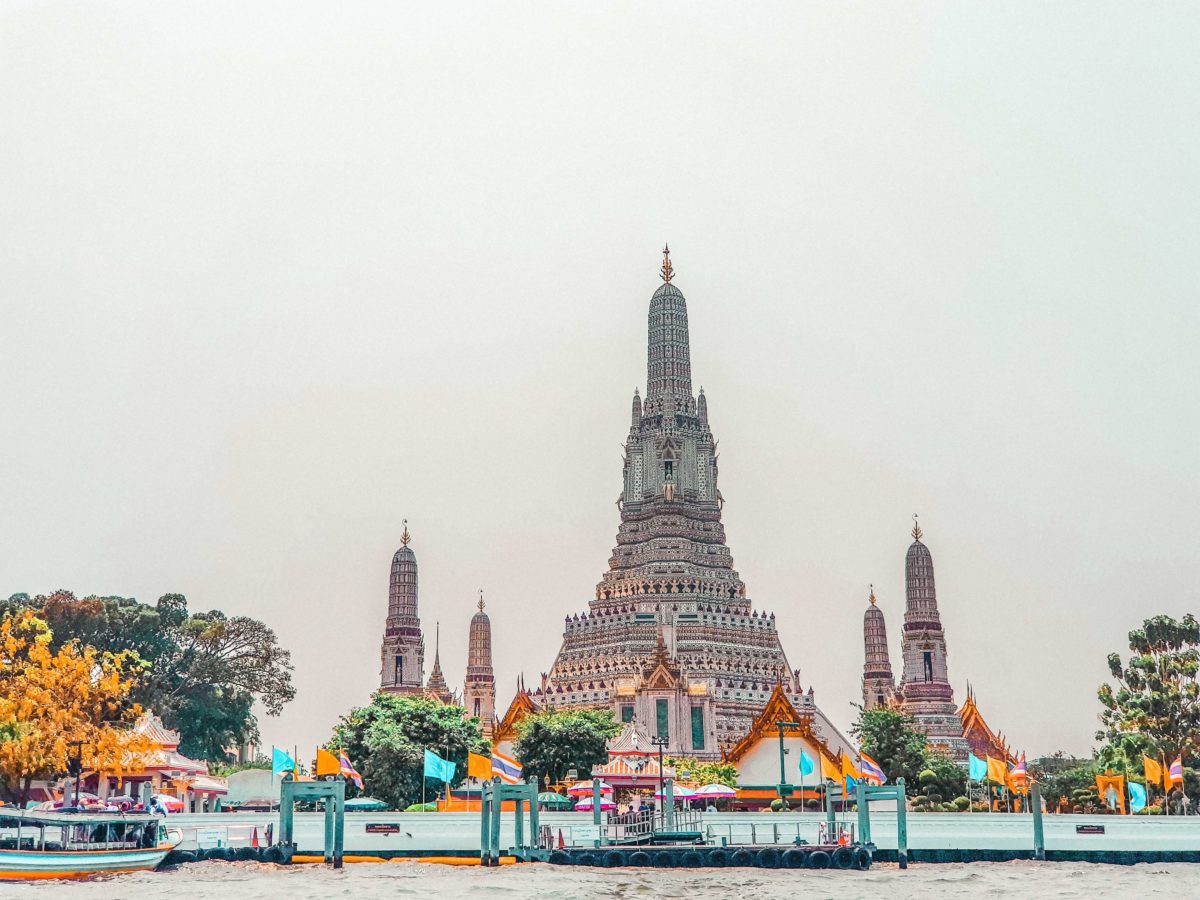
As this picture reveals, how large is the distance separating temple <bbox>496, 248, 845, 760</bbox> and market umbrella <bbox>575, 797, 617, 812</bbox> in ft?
79.8

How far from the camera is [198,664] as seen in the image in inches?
3784

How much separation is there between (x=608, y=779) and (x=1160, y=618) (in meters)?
25.5

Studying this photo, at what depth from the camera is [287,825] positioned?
4969 cm

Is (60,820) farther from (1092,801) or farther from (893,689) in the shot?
(893,689)

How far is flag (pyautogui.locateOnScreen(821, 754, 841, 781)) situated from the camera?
7262 cm

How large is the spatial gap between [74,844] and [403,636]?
60192mm

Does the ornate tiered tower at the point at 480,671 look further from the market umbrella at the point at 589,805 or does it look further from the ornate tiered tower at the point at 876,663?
the market umbrella at the point at 589,805

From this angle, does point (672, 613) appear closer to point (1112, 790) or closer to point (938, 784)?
point (938, 784)

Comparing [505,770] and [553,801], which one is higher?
[505,770]

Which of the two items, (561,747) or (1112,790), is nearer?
(1112,790)

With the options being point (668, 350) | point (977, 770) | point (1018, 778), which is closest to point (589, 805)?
point (977, 770)

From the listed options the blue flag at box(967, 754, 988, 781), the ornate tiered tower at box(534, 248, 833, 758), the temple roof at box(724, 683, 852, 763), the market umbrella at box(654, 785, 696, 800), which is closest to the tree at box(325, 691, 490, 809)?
the temple roof at box(724, 683, 852, 763)

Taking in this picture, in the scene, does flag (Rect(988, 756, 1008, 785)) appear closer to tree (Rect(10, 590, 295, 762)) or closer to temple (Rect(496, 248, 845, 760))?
temple (Rect(496, 248, 845, 760))

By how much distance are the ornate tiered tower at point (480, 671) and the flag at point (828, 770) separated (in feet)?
132
